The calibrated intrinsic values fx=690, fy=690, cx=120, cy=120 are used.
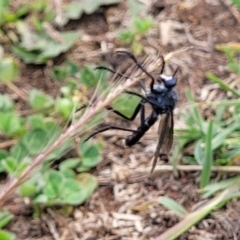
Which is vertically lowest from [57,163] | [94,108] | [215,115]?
[215,115]

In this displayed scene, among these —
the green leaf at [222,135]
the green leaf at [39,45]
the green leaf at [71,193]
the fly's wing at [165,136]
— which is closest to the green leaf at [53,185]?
the green leaf at [71,193]

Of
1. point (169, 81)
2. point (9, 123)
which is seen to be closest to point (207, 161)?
point (169, 81)

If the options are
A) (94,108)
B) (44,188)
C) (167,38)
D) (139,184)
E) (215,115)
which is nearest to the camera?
(94,108)

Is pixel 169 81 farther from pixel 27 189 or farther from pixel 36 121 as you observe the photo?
pixel 27 189

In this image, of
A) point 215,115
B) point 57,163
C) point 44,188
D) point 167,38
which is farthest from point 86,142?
point 167,38

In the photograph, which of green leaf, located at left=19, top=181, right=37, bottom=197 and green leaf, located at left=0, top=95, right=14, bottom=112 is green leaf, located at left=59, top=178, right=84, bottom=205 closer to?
green leaf, located at left=19, top=181, right=37, bottom=197

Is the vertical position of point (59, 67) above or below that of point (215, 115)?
above

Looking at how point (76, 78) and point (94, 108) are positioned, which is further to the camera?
point (76, 78)

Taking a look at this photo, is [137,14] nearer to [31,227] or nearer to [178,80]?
[178,80]
